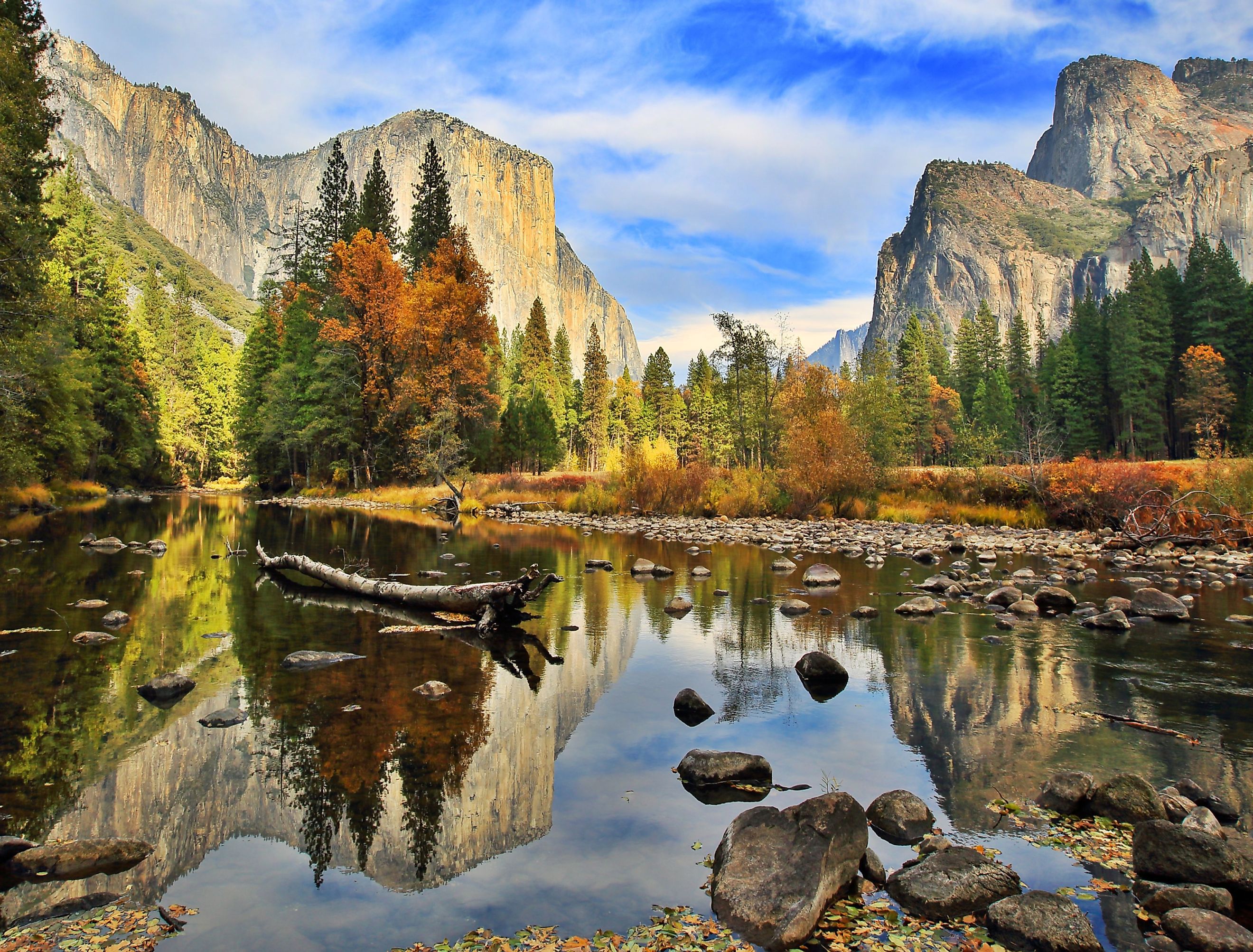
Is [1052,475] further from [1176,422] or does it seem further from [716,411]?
[716,411]

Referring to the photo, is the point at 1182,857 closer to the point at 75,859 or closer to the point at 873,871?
the point at 873,871

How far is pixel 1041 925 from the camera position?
346 cm

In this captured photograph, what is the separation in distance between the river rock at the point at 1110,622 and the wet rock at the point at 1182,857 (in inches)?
308

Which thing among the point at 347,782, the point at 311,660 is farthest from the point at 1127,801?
the point at 311,660

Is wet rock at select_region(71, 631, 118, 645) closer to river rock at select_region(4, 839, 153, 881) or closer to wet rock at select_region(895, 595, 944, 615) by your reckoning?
river rock at select_region(4, 839, 153, 881)

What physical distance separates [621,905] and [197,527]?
27880 millimetres

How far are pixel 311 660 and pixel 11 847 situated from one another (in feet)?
14.8

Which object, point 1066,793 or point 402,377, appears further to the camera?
point 402,377

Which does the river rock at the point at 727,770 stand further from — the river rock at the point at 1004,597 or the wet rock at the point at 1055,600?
the wet rock at the point at 1055,600

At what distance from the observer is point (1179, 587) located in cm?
1452

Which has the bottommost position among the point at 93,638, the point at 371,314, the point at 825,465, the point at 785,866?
the point at 785,866

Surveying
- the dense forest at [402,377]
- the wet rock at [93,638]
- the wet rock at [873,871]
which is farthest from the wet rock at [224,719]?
the dense forest at [402,377]

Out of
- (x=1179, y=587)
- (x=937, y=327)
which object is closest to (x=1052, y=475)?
(x=1179, y=587)

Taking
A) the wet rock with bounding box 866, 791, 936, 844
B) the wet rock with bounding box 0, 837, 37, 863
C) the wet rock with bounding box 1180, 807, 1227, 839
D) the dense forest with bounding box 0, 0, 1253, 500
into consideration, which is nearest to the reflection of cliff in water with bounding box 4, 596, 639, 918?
the wet rock with bounding box 0, 837, 37, 863
